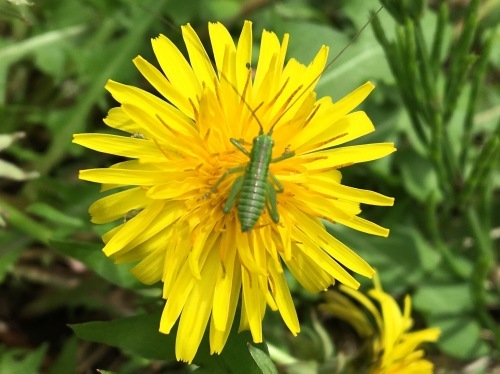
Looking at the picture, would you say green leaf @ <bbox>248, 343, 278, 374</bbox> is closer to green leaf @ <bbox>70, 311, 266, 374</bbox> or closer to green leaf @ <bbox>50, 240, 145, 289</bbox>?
green leaf @ <bbox>70, 311, 266, 374</bbox>

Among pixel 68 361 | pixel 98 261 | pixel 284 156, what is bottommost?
pixel 68 361

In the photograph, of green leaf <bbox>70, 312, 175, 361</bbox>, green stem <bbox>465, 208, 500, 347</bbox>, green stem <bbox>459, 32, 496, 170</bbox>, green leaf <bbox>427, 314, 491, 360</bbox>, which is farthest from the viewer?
green leaf <bbox>427, 314, 491, 360</bbox>

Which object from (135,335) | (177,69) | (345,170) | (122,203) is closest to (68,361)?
(135,335)

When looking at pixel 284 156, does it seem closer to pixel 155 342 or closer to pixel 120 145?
pixel 120 145

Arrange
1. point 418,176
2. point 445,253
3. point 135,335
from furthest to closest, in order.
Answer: point 418,176 < point 445,253 < point 135,335

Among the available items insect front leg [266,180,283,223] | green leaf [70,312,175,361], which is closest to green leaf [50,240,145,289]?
green leaf [70,312,175,361]

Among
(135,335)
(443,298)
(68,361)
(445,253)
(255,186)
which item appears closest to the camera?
(255,186)

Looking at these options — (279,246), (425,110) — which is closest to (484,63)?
(425,110)
